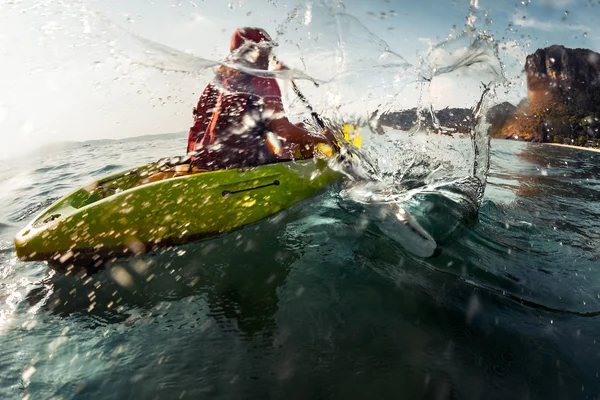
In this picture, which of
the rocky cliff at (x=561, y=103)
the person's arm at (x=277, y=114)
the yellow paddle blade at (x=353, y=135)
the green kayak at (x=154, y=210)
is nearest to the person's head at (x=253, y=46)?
the person's arm at (x=277, y=114)

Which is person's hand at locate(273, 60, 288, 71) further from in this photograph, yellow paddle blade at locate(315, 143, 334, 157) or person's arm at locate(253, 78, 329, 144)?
yellow paddle blade at locate(315, 143, 334, 157)

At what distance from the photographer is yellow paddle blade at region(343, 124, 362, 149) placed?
194 inches

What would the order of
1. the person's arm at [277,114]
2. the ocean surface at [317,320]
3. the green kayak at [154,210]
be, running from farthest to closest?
the person's arm at [277,114], the green kayak at [154,210], the ocean surface at [317,320]

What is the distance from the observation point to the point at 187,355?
206cm

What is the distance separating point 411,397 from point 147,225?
Result: 2.78 m

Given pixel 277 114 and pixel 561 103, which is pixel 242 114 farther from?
pixel 561 103

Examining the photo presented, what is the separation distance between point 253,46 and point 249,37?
0.42ft

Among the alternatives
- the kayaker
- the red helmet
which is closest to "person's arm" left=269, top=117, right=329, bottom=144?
the kayaker

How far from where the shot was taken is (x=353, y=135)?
5.04m

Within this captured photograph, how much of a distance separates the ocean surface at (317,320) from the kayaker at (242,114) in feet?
3.24

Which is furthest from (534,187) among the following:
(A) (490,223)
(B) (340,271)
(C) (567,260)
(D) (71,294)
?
(D) (71,294)

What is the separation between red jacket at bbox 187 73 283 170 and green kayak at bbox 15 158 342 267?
26cm

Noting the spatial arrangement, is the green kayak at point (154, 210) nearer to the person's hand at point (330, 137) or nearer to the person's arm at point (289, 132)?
the person's arm at point (289, 132)

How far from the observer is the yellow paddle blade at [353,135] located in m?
4.94
